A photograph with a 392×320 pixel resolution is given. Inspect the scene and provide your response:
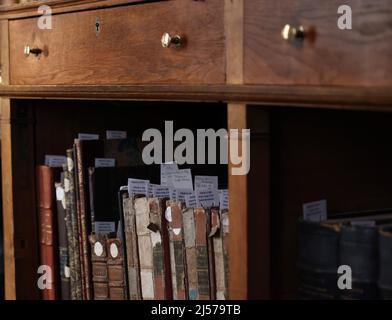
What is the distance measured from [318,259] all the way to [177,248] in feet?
1.26

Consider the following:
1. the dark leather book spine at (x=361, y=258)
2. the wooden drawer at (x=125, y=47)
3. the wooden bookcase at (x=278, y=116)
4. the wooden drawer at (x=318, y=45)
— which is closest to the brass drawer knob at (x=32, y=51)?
the wooden drawer at (x=125, y=47)

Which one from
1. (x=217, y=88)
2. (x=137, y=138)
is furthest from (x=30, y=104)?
(x=217, y=88)

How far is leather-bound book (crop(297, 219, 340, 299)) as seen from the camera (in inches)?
39.6

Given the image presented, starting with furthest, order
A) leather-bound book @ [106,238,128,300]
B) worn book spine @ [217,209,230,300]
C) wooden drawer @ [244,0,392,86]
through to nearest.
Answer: leather-bound book @ [106,238,128,300] → worn book spine @ [217,209,230,300] → wooden drawer @ [244,0,392,86]

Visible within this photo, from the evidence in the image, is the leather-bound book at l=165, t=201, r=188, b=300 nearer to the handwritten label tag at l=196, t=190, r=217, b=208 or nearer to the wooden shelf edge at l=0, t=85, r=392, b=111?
the handwritten label tag at l=196, t=190, r=217, b=208

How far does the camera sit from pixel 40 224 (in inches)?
66.4

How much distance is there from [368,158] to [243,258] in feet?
0.89

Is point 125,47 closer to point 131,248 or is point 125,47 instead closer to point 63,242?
point 131,248

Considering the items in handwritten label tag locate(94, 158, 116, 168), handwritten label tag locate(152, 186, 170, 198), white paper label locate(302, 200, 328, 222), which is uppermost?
handwritten label tag locate(94, 158, 116, 168)

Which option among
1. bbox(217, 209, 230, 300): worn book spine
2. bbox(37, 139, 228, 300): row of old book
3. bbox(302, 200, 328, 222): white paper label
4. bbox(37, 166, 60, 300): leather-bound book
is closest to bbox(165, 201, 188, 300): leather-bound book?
bbox(37, 139, 228, 300): row of old book

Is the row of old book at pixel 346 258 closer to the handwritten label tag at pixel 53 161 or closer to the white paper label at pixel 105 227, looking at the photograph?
the white paper label at pixel 105 227

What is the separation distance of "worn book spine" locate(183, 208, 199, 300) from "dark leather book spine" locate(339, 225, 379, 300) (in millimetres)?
375

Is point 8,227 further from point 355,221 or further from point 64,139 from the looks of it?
point 355,221

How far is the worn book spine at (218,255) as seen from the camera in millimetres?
1264
